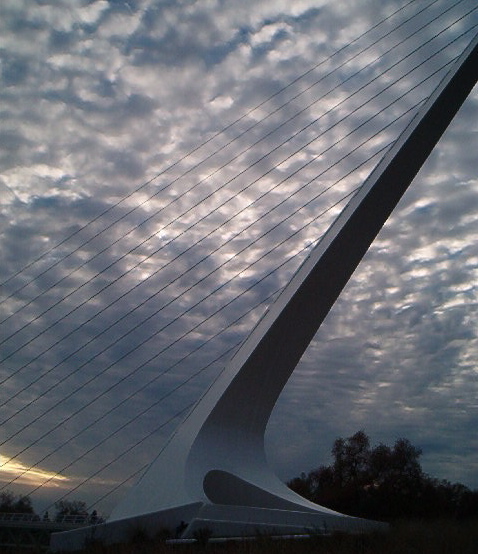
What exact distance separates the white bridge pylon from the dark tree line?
20.0m

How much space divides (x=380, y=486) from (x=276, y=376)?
976 inches

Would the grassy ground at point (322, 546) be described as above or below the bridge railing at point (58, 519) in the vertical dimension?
below

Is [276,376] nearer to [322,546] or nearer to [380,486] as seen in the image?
[322,546]

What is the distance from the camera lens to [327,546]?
383 inches

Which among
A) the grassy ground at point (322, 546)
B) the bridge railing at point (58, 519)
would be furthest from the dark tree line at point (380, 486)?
the grassy ground at point (322, 546)

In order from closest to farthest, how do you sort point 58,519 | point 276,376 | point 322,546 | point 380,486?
point 322,546 → point 276,376 → point 58,519 → point 380,486

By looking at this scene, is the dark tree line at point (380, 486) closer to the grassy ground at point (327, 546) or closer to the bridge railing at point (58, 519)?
the bridge railing at point (58, 519)

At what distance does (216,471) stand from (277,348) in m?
2.96

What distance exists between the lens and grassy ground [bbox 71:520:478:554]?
9227 millimetres

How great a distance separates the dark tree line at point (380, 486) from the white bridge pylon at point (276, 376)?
20.0m

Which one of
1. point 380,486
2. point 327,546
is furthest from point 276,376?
point 380,486

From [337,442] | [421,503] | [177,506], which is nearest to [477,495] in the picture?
[421,503]

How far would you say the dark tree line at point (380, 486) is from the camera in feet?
111

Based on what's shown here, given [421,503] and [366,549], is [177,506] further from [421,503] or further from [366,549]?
[421,503]
